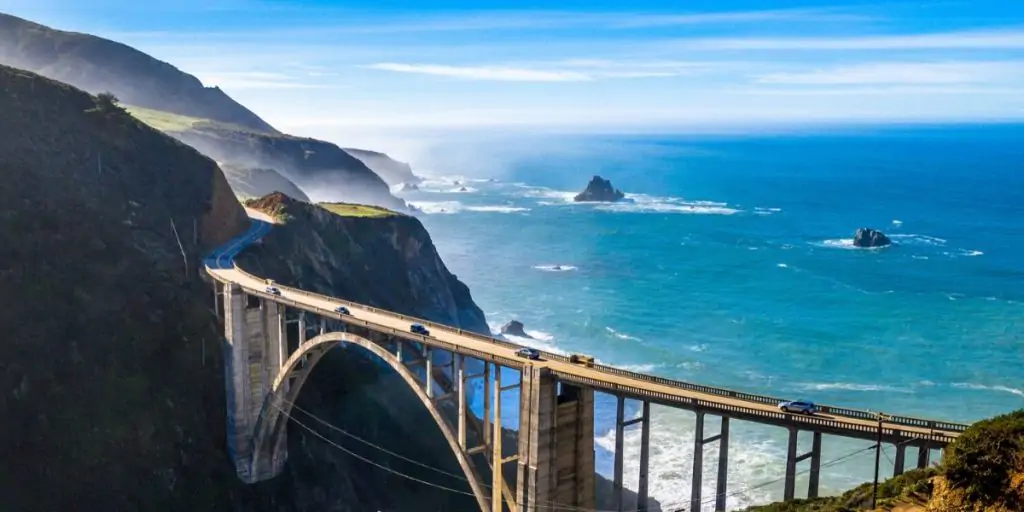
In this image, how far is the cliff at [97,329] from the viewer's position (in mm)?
48094

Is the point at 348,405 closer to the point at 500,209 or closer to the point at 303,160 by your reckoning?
the point at 303,160

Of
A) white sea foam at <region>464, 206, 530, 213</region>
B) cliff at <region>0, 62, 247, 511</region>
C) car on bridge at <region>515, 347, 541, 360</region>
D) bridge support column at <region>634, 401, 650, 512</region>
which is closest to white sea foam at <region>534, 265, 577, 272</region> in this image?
white sea foam at <region>464, 206, 530, 213</region>

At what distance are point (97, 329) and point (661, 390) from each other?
137 feet

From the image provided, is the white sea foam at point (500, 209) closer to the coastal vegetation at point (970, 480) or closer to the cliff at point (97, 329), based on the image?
the cliff at point (97, 329)

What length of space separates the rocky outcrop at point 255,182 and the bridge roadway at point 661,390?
253 feet

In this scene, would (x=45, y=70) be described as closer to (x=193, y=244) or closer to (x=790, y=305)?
(x=193, y=244)

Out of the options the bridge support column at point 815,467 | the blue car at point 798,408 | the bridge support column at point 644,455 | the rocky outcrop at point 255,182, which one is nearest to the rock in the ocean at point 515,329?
the rocky outcrop at point 255,182

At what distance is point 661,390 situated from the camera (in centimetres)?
3123

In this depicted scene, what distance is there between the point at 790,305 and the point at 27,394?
8839 centimetres

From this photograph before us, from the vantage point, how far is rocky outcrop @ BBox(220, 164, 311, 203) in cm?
12125

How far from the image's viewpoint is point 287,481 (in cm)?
5559

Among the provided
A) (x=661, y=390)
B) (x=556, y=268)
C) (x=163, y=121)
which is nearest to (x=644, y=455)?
(x=661, y=390)

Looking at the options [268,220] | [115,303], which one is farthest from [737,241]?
[115,303]

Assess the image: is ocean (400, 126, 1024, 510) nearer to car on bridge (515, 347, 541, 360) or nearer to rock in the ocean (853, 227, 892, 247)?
rock in the ocean (853, 227, 892, 247)
